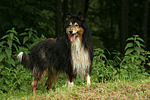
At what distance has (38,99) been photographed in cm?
641

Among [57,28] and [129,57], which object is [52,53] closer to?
[129,57]

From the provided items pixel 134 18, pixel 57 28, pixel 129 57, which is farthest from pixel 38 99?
pixel 134 18

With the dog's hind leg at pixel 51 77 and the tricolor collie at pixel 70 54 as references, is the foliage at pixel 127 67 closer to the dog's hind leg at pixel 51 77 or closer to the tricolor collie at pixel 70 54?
the tricolor collie at pixel 70 54

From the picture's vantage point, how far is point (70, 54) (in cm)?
760

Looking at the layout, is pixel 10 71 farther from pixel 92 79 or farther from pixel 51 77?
pixel 92 79

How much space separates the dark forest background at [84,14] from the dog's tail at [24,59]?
2.25 meters

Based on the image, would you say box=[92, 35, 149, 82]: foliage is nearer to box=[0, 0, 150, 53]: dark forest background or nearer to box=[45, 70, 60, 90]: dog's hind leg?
box=[45, 70, 60, 90]: dog's hind leg

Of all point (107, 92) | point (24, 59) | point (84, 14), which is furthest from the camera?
point (84, 14)

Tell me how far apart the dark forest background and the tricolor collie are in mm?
2757

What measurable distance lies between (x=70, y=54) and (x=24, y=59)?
1879mm

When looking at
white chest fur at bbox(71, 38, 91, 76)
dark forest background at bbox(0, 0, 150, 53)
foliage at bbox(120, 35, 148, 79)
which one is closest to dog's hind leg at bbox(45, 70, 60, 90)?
→ white chest fur at bbox(71, 38, 91, 76)

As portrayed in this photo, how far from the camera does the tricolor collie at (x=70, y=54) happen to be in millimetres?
7406

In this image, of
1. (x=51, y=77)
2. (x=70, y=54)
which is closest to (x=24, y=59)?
(x=51, y=77)

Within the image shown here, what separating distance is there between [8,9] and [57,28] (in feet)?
14.1
